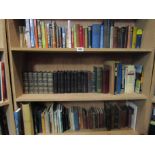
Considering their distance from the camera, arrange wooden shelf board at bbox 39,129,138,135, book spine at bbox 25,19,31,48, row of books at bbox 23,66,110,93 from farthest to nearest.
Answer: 1. wooden shelf board at bbox 39,129,138,135
2. row of books at bbox 23,66,110,93
3. book spine at bbox 25,19,31,48

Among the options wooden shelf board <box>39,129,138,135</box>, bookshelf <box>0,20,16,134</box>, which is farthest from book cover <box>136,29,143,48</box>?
bookshelf <box>0,20,16,134</box>

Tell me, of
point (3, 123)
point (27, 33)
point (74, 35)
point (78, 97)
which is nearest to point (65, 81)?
point (78, 97)

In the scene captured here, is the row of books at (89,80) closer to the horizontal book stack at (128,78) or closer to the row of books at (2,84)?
the horizontal book stack at (128,78)

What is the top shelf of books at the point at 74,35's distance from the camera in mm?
1063

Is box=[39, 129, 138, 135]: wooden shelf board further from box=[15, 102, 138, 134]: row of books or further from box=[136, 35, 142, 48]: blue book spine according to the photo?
box=[136, 35, 142, 48]: blue book spine

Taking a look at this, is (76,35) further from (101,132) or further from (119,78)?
(101,132)

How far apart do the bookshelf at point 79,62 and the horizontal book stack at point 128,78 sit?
0.05m

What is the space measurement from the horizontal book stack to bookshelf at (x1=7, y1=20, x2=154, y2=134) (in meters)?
0.05

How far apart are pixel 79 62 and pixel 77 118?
0.56m

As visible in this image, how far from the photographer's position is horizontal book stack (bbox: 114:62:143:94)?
3.85ft

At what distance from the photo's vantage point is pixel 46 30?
1069 millimetres

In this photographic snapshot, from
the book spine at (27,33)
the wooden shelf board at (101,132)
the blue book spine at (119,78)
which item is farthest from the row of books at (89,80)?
the wooden shelf board at (101,132)

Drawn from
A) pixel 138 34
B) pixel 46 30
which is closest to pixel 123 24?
pixel 138 34

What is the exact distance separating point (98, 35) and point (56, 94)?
63 cm
